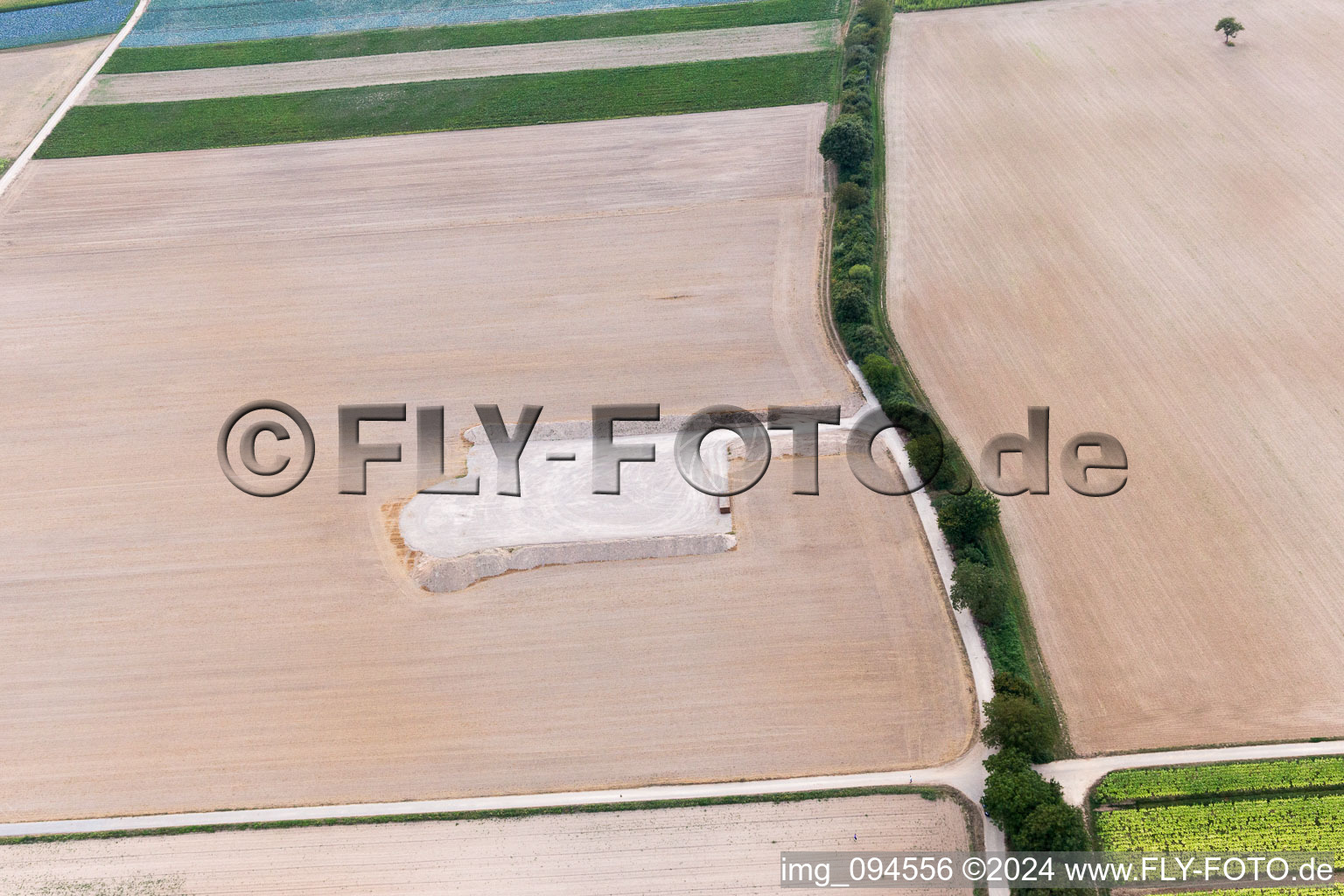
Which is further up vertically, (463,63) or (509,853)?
(463,63)

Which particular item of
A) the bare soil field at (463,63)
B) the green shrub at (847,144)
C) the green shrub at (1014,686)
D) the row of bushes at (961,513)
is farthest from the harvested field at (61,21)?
the green shrub at (1014,686)

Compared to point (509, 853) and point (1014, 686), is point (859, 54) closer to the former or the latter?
point (1014, 686)

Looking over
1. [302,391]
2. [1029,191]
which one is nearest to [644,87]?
[1029,191]

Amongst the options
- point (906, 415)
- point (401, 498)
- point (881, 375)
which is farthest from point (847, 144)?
point (401, 498)

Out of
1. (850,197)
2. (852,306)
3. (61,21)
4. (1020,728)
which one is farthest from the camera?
(61,21)

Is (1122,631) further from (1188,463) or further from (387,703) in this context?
(387,703)

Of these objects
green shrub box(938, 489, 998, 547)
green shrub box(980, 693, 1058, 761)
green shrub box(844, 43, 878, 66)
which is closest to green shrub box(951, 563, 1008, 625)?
green shrub box(938, 489, 998, 547)

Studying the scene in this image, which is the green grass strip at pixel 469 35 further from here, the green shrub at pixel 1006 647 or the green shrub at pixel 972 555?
the green shrub at pixel 1006 647
